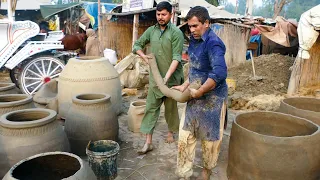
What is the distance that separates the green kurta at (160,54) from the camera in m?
3.61

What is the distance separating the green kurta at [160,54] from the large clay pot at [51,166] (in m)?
1.49

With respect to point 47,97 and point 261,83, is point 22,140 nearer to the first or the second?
point 47,97

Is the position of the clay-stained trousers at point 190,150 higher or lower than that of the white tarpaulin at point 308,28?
lower

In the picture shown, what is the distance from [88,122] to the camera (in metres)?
3.62

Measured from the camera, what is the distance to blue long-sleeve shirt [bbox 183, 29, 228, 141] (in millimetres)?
2680

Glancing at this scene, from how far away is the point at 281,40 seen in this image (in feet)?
21.8

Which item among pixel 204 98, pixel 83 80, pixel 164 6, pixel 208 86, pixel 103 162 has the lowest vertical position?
pixel 103 162

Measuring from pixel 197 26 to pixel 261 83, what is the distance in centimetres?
520

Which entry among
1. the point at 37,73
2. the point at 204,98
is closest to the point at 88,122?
the point at 204,98

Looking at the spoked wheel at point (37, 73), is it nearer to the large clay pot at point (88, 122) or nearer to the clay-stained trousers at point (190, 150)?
the large clay pot at point (88, 122)

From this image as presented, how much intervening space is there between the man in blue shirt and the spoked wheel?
4626 mm

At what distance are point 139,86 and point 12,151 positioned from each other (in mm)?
5051

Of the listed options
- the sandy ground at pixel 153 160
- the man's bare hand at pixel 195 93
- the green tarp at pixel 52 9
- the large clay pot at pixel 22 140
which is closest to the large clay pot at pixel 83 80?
the sandy ground at pixel 153 160

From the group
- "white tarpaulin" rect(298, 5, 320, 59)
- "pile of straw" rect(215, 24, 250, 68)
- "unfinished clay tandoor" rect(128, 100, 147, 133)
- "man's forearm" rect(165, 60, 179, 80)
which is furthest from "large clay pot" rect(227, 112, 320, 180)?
"pile of straw" rect(215, 24, 250, 68)
